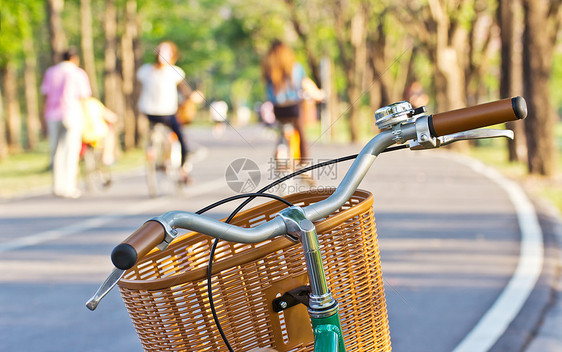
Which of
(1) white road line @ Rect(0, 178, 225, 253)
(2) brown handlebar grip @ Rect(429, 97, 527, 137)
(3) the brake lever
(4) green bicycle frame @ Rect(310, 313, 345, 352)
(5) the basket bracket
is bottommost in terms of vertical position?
(1) white road line @ Rect(0, 178, 225, 253)

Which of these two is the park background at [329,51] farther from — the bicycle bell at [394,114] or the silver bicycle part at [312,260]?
the silver bicycle part at [312,260]

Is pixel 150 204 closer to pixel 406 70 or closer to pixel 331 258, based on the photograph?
pixel 331 258

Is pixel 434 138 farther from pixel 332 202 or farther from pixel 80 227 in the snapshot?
pixel 80 227

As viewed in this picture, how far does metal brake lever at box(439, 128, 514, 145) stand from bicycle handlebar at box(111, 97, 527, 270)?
36 mm

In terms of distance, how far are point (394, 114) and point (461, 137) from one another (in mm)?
191

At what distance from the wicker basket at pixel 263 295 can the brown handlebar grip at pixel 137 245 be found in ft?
0.81

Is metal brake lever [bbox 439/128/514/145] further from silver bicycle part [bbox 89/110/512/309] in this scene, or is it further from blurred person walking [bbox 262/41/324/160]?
blurred person walking [bbox 262/41/324/160]

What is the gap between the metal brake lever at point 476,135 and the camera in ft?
6.39

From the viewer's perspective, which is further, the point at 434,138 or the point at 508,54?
the point at 508,54

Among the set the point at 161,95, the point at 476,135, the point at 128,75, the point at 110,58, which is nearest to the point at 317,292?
the point at 476,135

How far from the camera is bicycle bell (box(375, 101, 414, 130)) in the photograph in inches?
79.3

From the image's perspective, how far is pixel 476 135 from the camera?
6.50 ft

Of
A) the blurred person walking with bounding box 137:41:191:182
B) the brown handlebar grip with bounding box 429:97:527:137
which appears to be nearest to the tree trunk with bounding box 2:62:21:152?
the blurred person walking with bounding box 137:41:191:182

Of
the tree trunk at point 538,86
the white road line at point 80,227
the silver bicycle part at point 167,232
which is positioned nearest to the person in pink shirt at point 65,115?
the white road line at point 80,227
